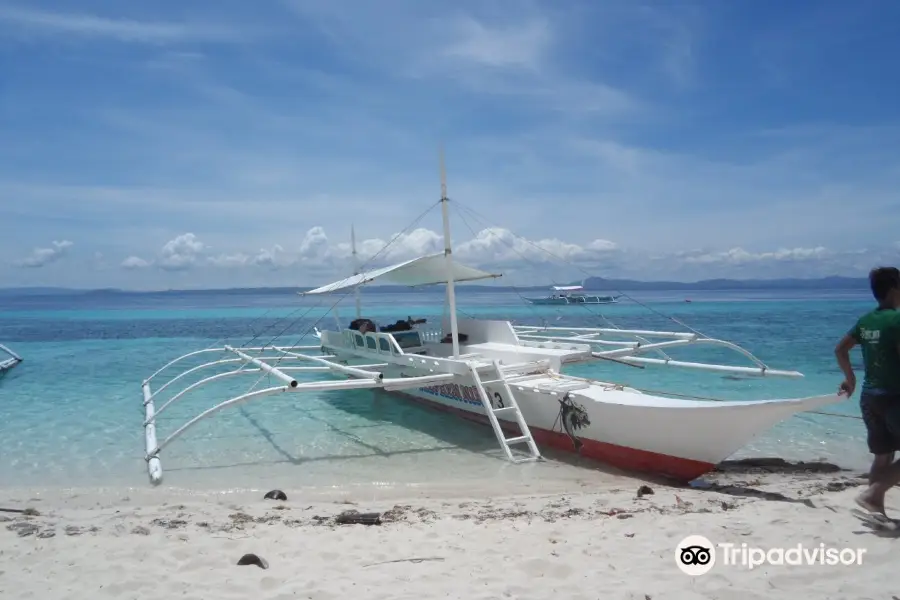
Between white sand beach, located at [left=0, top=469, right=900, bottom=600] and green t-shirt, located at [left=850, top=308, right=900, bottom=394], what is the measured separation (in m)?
0.96

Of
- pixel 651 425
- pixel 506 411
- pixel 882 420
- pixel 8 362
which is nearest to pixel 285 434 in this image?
pixel 506 411

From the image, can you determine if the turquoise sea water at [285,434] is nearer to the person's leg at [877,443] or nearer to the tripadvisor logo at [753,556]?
the tripadvisor logo at [753,556]

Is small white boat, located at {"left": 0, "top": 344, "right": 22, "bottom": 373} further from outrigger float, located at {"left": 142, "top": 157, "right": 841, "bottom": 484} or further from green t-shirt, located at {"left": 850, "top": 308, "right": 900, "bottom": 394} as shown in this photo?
green t-shirt, located at {"left": 850, "top": 308, "right": 900, "bottom": 394}

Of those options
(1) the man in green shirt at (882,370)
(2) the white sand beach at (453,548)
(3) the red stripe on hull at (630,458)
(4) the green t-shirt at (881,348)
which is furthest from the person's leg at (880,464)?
(3) the red stripe on hull at (630,458)

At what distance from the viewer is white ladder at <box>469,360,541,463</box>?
735cm

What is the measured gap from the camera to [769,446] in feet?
26.4

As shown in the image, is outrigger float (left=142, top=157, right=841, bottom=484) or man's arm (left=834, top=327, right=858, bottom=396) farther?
outrigger float (left=142, top=157, right=841, bottom=484)

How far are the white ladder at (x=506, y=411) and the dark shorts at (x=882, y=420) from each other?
13.3 feet

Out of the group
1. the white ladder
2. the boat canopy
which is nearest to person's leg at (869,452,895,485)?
the white ladder

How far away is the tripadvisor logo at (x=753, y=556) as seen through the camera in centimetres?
344

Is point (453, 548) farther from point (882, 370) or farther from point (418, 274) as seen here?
point (418, 274)

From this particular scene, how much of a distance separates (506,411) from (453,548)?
4.16m

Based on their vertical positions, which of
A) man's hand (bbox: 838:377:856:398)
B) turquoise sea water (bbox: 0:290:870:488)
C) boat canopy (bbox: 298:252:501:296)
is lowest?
turquoise sea water (bbox: 0:290:870:488)

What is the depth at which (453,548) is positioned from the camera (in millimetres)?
4082
